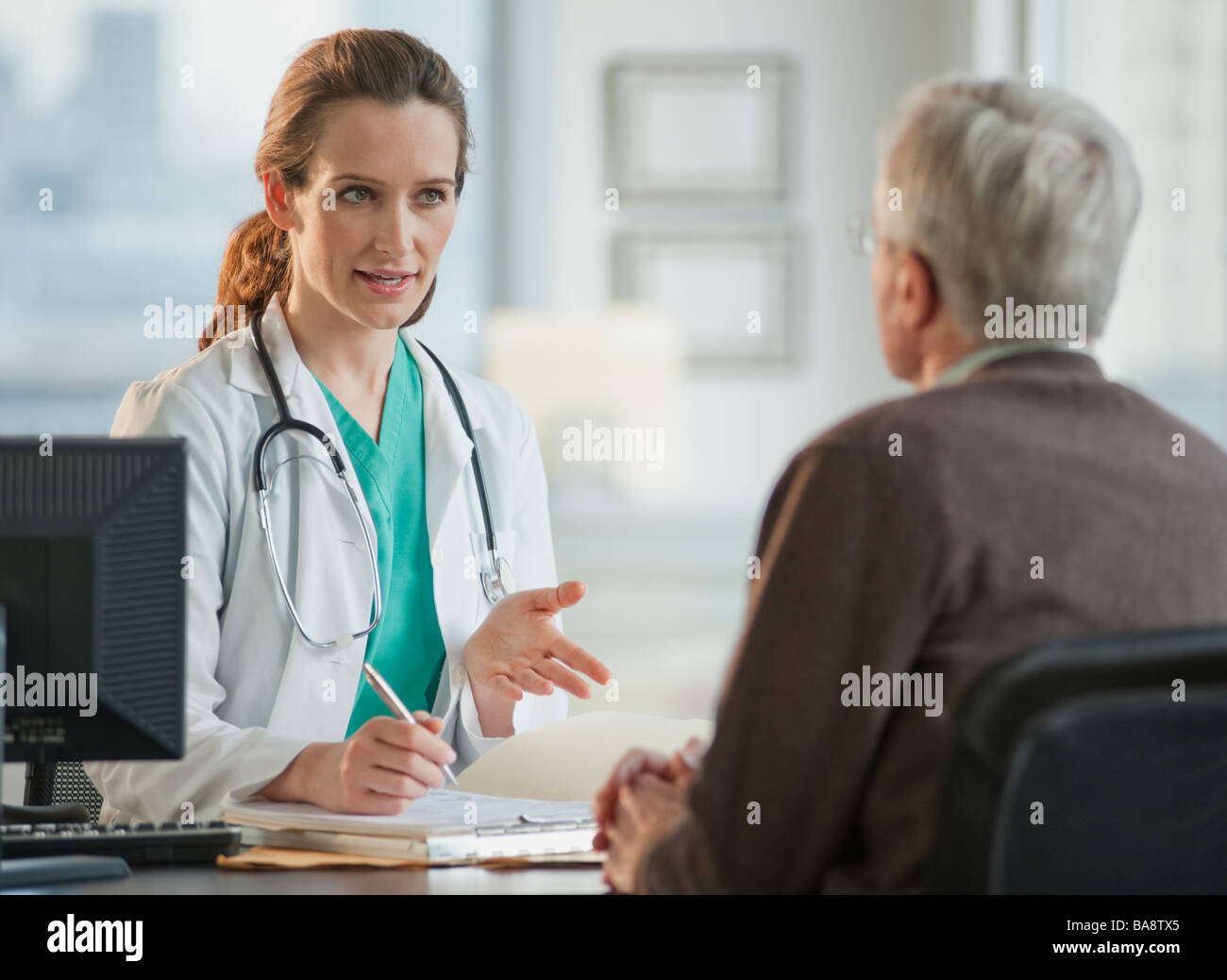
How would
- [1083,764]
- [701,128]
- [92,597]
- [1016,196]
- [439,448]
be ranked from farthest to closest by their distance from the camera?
[701,128] → [439,448] → [92,597] → [1016,196] → [1083,764]

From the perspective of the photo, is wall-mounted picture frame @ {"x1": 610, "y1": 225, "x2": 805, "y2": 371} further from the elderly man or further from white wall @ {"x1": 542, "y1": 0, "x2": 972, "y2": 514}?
the elderly man

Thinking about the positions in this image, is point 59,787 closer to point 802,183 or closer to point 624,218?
point 624,218

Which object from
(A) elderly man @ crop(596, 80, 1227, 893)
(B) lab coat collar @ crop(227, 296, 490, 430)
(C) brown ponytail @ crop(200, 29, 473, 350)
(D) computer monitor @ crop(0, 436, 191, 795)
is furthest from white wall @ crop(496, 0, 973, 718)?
(A) elderly man @ crop(596, 80, 1227, 893)

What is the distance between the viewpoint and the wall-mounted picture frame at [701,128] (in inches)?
141

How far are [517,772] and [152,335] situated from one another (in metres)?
2.37

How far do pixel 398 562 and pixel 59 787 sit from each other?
1.76ft

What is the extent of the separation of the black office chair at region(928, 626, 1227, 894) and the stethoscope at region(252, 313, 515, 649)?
95 cm

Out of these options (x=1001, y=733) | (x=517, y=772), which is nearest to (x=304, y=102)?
(x=517, y=772)

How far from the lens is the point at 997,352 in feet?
3.25

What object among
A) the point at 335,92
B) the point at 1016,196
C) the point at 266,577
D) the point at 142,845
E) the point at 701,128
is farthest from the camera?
the point at 701,128

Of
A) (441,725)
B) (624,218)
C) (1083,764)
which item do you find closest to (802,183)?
(624,218)

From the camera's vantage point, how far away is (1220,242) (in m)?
3.40

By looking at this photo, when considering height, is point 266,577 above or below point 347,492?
below

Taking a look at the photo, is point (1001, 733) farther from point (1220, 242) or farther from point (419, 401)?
point (1220, 242)
